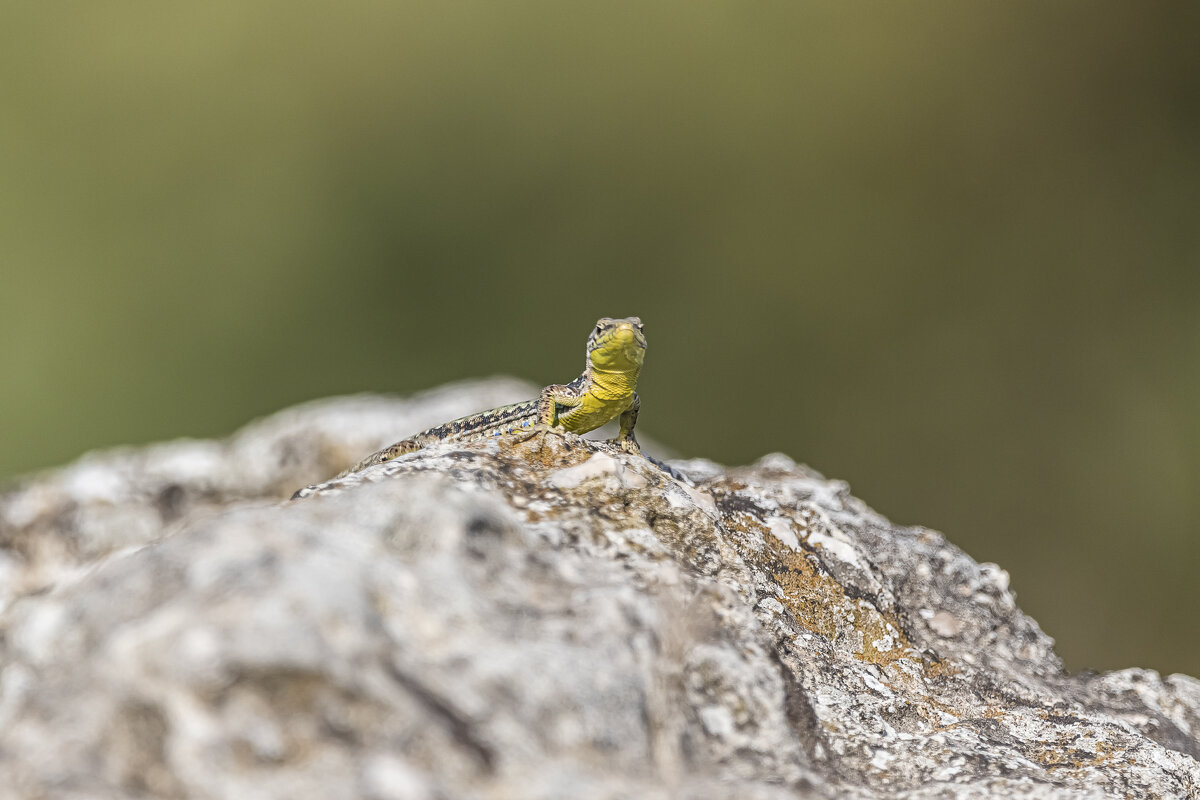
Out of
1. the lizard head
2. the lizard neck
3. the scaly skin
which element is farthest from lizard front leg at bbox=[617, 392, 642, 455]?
the lizard head

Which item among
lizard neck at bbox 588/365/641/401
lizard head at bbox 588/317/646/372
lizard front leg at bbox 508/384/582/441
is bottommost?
lizard front leg at bbox 508/384/582/441

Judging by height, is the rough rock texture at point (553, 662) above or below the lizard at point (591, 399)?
below

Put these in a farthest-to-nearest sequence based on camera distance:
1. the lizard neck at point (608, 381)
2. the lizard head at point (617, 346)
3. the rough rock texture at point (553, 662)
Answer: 1. the lizard neck at point (608, 381)
2. the lizard head at point (617, 346)
3. the rough rock texture at point (553, 662)

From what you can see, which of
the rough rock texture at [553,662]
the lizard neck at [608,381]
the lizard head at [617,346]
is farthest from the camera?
the lizard neck at [608,381]

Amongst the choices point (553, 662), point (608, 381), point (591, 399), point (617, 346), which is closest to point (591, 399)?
point (591, 399)

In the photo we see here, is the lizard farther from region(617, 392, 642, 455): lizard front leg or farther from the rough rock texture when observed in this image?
the rough rock texture

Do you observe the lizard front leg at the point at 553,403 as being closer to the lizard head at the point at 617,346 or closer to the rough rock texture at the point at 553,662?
the lizard head at the point at 617,346

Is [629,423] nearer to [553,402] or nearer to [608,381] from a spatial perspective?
[608,381]

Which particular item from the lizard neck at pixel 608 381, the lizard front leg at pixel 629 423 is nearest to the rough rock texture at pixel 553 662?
the lizard front leg at pixel 629 423
